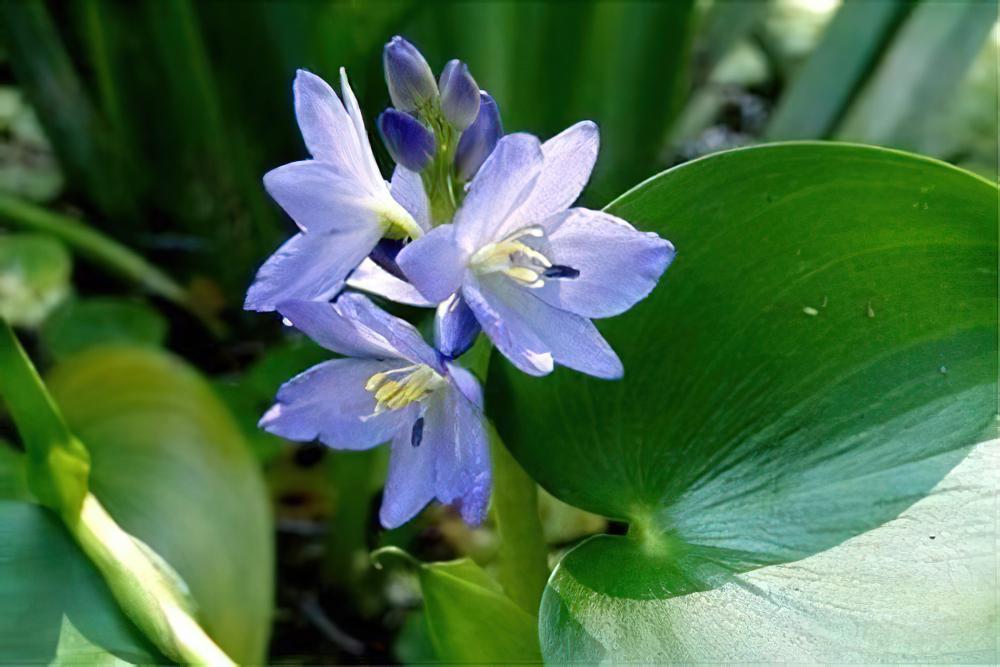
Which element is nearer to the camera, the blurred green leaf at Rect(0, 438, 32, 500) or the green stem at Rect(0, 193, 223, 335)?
the blurred green leaf at Rect(0, 438, 32, 500)

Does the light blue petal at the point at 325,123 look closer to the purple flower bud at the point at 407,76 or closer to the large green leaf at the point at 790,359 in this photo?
the purple flower bud at the point at 407,76

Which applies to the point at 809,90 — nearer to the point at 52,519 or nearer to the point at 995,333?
the point at 995,333

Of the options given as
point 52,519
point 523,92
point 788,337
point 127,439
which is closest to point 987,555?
point 788,337

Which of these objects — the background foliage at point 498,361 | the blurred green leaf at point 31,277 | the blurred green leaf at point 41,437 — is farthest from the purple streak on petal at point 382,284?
the blurred green leaf at point 31,277

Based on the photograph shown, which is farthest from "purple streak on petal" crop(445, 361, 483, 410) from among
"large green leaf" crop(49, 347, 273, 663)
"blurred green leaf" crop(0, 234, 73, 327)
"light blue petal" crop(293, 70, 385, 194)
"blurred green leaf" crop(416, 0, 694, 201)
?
"blurred green leaf" crop(0, 234, 73, 327)

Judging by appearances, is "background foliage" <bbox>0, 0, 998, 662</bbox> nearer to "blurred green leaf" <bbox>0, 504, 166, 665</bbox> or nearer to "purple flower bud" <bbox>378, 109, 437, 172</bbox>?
"blurred green leaf" <bbox>0, 504, 166, 665</bbox>

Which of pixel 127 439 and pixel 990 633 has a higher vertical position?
pixel 990 633

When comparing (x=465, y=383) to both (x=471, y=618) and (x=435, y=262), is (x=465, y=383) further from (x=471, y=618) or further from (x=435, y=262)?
(x=471, y=618)
